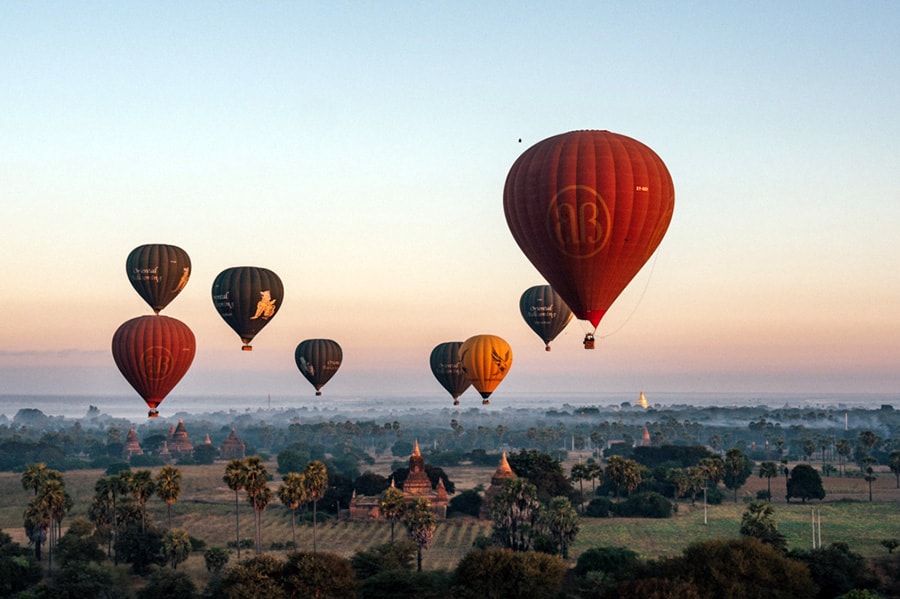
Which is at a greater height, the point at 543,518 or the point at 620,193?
the point at 620,193

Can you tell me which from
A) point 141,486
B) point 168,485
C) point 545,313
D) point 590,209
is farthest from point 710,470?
point 590,209

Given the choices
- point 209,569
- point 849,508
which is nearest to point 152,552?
point 209,569

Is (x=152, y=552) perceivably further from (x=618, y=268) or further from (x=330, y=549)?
(x=618, y=268)

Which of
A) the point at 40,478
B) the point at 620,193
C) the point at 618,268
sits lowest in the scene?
the point at 40,478

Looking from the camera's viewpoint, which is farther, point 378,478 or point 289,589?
point 378,478

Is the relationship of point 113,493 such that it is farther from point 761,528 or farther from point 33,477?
point 761,528

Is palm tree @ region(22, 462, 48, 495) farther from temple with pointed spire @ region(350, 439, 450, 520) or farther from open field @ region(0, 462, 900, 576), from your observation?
temple with pointed spire @ region(350, 439, 450, 520)

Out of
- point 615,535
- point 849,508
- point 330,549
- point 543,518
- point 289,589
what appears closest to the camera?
point 289,589

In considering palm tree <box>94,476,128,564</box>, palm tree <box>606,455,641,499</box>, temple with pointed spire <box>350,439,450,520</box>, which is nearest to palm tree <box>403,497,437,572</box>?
palm tree <box>94,476,128,564</box>

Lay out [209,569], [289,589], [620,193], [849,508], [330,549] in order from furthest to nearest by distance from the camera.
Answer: [849,508] → [330,549] → [209,569] → [289,589] → [620,193]
